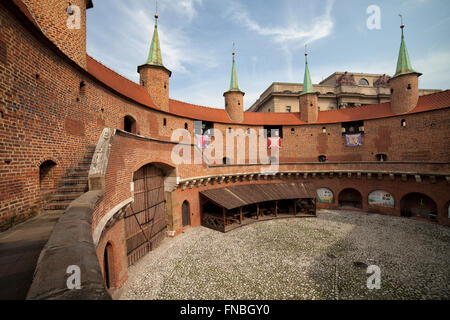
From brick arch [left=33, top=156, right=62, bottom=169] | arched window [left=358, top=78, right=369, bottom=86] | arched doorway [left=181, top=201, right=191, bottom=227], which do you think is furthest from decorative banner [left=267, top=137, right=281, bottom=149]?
arched window [left=358, top=78, right=369, bottom=86]

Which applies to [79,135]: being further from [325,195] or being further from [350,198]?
[350,198]

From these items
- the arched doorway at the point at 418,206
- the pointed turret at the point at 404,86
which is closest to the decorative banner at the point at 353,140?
the pointed turret at the point at 404,86

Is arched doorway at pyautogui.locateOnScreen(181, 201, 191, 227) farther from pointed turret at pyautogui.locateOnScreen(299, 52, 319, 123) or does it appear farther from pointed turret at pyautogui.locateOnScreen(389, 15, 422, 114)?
pointed turret at pyautogui.locateOnScreen(389, 15, 422, 114)

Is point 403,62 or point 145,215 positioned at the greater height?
point 403,62

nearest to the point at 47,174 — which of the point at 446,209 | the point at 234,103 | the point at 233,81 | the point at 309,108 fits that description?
the point at 234,103

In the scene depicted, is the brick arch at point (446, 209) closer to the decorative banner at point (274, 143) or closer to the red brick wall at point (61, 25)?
the decorative banner at point (274, 143)

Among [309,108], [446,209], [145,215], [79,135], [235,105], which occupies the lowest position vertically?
[446,209]

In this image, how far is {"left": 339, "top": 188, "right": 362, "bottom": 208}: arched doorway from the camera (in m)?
19.5

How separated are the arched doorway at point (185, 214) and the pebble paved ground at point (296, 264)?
36.5 inches

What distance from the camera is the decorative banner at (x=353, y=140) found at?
819 inches

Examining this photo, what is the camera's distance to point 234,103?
23828 mm

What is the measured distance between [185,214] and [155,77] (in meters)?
13.1

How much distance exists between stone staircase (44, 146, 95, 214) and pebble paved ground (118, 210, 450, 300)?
5.16 metres

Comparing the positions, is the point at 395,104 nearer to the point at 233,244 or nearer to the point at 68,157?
the point at 233,244
